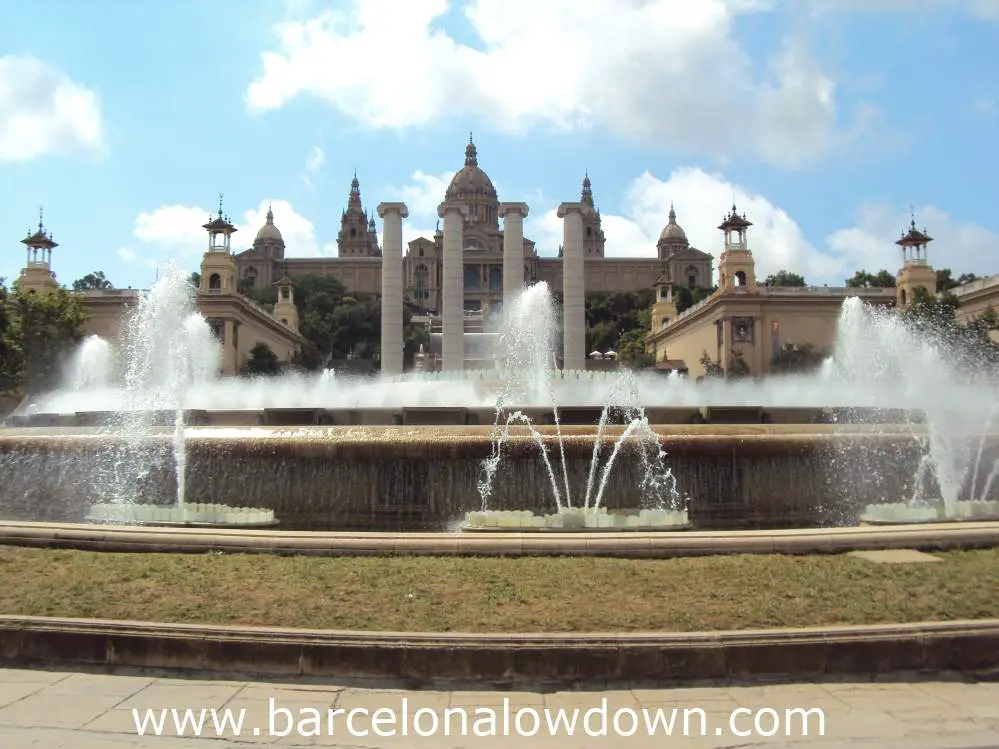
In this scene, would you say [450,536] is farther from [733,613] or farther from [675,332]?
[675,332]

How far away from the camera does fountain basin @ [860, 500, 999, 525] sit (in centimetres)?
1281

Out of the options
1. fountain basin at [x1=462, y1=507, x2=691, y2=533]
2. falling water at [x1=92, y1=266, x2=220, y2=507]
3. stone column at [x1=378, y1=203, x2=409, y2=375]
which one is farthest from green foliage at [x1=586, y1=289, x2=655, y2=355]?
fountain basin at [x1=462, y1=507, x2=691, y2=533]

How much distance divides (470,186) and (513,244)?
383 feet

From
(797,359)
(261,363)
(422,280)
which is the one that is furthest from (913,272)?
(422,280)

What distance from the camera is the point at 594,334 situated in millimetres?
114188

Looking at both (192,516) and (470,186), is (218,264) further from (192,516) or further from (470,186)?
(470,186)

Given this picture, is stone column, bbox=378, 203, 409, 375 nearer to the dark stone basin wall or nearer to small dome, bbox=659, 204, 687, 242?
the dark stone basin wall

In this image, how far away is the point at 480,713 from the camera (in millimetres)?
5395

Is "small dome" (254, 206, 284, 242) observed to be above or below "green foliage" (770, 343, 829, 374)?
above

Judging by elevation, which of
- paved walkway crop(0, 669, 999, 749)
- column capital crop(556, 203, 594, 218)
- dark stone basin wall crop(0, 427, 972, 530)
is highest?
column capital crop(556, 203, 594, 218)

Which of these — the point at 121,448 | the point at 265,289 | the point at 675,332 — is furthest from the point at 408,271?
the point at 121,448

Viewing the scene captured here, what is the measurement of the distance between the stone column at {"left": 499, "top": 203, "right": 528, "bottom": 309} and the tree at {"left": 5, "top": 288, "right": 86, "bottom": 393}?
2913 centimetres

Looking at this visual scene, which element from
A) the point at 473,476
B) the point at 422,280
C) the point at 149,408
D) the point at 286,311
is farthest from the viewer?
the point at 422,280

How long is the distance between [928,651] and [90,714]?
5.98 meters
